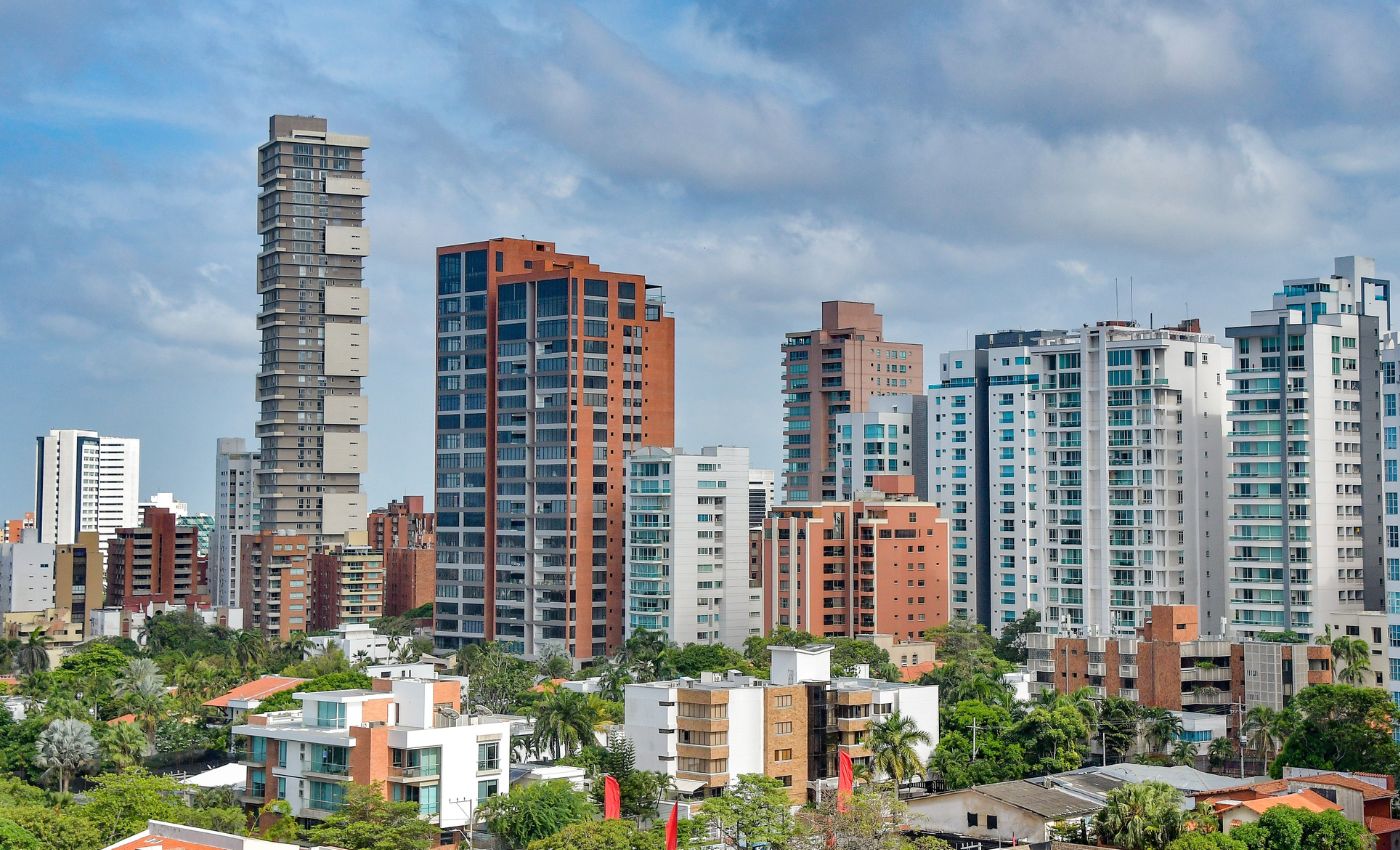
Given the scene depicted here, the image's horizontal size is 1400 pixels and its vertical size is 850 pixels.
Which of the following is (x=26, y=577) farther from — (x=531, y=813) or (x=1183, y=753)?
(x=531, y=813)

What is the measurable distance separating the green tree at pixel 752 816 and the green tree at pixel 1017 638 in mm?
51469

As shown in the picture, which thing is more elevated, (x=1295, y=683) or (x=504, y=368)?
(x=504, y=368)

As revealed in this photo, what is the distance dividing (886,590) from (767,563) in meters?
7.67

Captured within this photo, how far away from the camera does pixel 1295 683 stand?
274ft

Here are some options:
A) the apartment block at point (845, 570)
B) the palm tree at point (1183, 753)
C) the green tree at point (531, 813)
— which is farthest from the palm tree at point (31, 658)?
the palm tree at point (1183, 753)

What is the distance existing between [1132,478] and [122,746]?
5853 cm

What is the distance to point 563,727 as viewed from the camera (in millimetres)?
73438

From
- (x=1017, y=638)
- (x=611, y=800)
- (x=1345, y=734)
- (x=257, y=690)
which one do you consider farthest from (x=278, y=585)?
(x=1345, y=734)

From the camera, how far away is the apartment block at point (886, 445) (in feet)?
450

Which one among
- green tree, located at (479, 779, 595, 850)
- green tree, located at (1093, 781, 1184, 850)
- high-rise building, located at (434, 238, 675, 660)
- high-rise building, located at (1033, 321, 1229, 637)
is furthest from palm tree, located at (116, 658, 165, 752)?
high-rise building, located at (1033, 321, 1229, 637)

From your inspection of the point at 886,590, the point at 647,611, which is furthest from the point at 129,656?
the point at 886,590

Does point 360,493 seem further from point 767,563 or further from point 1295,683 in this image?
point 1295,683

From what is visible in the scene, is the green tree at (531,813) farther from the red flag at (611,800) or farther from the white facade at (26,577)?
the white facade at (26,577)

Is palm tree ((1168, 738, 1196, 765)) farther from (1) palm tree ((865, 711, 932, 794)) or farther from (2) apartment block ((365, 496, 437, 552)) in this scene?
(2) apartment block ((365, 496, 437, 552))
